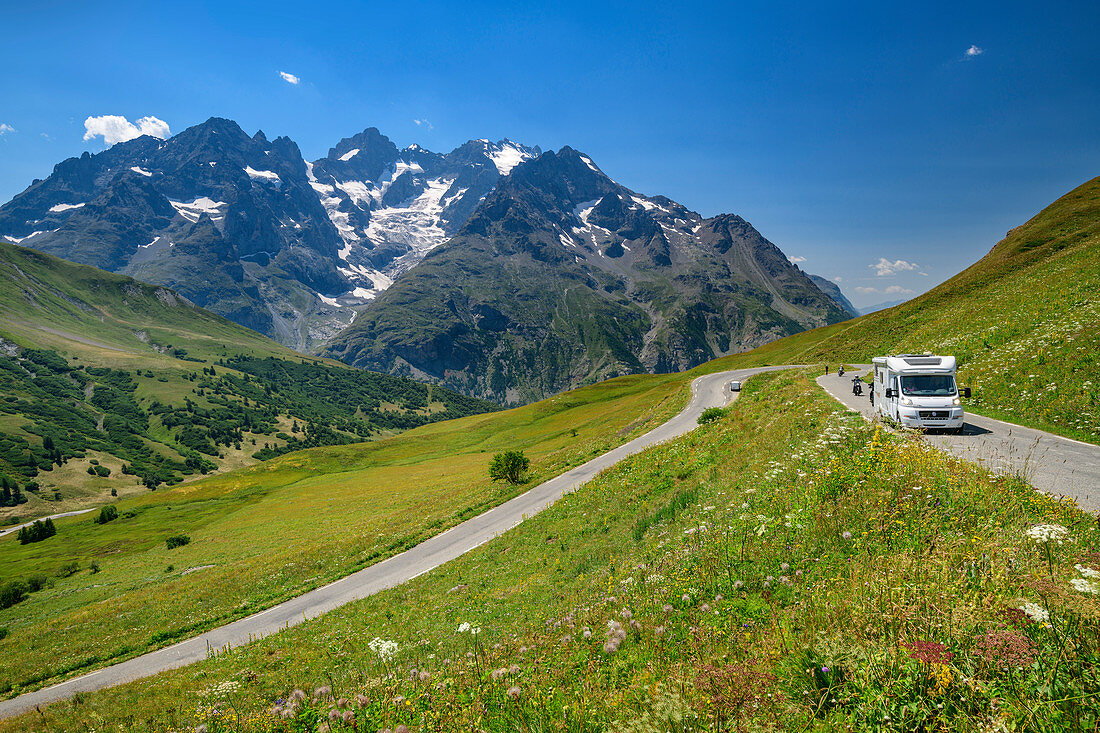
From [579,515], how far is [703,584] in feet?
43.8

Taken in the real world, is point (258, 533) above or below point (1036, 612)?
below

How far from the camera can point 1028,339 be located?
1135 inches

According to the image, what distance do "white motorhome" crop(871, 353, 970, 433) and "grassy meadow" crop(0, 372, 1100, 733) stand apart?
8055mm

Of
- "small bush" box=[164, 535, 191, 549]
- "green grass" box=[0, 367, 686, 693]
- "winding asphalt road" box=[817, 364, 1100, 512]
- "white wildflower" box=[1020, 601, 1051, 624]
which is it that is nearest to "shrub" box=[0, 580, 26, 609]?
"green grass" box=[0, 367, 686, 693]

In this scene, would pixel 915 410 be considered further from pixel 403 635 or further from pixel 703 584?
pixel 403 635

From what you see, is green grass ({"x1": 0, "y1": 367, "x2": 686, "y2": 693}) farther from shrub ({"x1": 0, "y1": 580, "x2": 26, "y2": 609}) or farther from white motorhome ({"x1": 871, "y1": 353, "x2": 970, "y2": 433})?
white motorhome ({"x1": 871, "y1": 353, "x2": 970, "y2": 433})

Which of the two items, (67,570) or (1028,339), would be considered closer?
(1028,339)

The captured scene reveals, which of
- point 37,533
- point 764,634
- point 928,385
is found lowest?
point 37,533

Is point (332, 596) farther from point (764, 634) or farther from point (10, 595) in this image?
point (10, 595)

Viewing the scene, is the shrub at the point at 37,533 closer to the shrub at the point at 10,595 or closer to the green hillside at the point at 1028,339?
the shrub at the point at 10,595

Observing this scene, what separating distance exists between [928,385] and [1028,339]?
1435 centimetres

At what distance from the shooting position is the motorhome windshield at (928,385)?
21.5 meters

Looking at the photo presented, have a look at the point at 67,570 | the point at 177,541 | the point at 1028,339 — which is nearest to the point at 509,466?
the point at 1028,339

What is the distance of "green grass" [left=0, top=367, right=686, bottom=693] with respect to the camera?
22.6 metres
